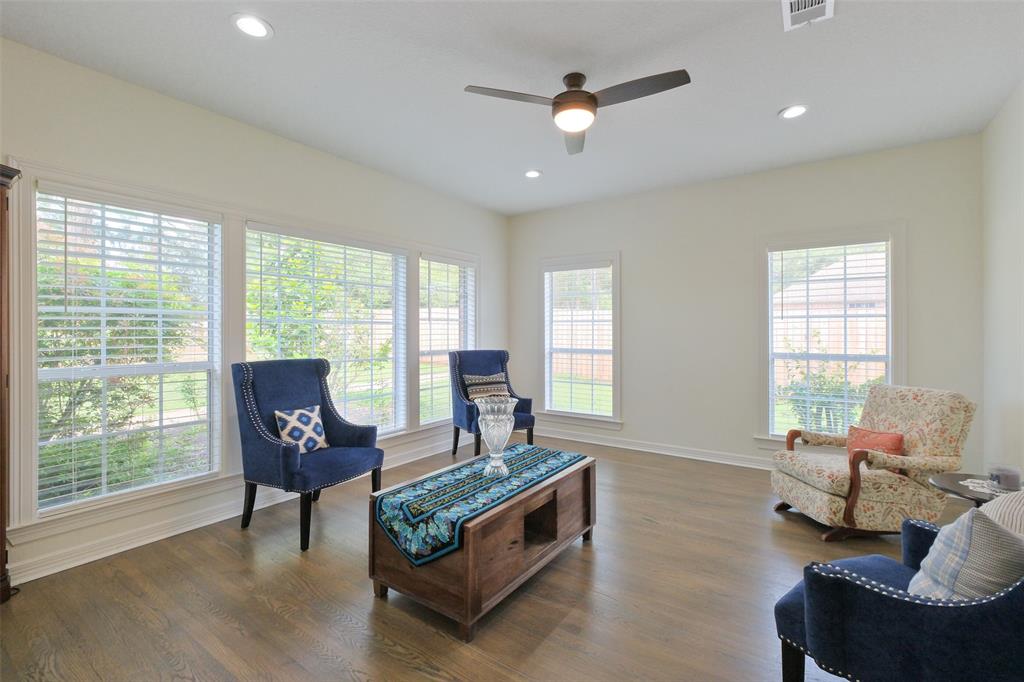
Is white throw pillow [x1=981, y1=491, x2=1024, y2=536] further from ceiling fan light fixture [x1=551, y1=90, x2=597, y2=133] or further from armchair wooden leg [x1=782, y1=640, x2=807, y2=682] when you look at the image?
ceiling fan light fixture [x1=551, y1=90, x2=597, y2=133]

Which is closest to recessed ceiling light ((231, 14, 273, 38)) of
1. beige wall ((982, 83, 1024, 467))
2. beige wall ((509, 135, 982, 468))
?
beige wall ((509, 135, 982, 468))

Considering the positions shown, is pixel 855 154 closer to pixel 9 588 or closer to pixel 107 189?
pixel 107 189

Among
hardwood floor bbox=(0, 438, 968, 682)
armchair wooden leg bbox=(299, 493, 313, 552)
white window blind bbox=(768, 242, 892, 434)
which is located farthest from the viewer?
white window blind bbox=(768, 242, 892, 434)

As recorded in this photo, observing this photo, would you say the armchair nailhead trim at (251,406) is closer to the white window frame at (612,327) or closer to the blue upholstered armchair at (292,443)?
the blue upholstered armchair at (292,443)

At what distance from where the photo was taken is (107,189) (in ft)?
8.84

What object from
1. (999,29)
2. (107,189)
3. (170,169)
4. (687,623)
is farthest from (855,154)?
(107,189)

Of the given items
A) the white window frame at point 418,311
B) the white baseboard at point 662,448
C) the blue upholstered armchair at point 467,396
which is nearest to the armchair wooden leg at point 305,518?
the blue upholstered armchair at point 467,396

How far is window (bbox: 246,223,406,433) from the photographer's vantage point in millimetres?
3479

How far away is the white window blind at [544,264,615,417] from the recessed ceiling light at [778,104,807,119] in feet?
7.57

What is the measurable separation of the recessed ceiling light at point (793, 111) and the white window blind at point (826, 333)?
4.70 feet

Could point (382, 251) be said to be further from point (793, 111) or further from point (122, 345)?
point (793, 111)

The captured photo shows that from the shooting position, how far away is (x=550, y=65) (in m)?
2.61

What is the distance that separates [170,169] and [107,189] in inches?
15.4

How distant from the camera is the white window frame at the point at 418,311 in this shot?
470cm
